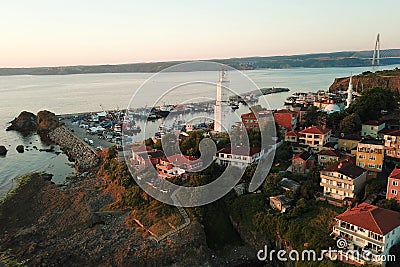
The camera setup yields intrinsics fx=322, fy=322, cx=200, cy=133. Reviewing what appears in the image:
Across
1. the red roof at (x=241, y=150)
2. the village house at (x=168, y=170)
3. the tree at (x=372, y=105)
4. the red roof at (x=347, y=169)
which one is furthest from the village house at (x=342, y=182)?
the tree at (x=372, y=105)

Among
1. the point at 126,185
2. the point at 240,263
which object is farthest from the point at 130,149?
the point at 240,263

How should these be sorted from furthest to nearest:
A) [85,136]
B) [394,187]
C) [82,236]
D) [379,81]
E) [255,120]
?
[379,81]
[85,136]
[255,120]
[82,236]
[394,187]

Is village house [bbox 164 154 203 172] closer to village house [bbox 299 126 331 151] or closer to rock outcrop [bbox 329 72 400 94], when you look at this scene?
village house [bbox 299 126 331 151]

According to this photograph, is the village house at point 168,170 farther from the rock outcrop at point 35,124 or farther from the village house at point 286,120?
the rock outcrop at point 35,124

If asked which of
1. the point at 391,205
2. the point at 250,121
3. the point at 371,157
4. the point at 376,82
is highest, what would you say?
the point at 376,82

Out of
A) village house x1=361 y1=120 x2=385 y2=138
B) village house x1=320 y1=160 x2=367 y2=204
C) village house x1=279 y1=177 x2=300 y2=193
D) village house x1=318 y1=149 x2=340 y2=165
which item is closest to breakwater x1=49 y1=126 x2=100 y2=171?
village house x1=279 y1=177 x2=300 y2=193

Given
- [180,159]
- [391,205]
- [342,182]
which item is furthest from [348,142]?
[180,159]

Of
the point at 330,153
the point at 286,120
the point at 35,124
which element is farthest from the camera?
the point at 35,124

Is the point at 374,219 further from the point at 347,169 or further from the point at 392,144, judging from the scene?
the point at 392,144
